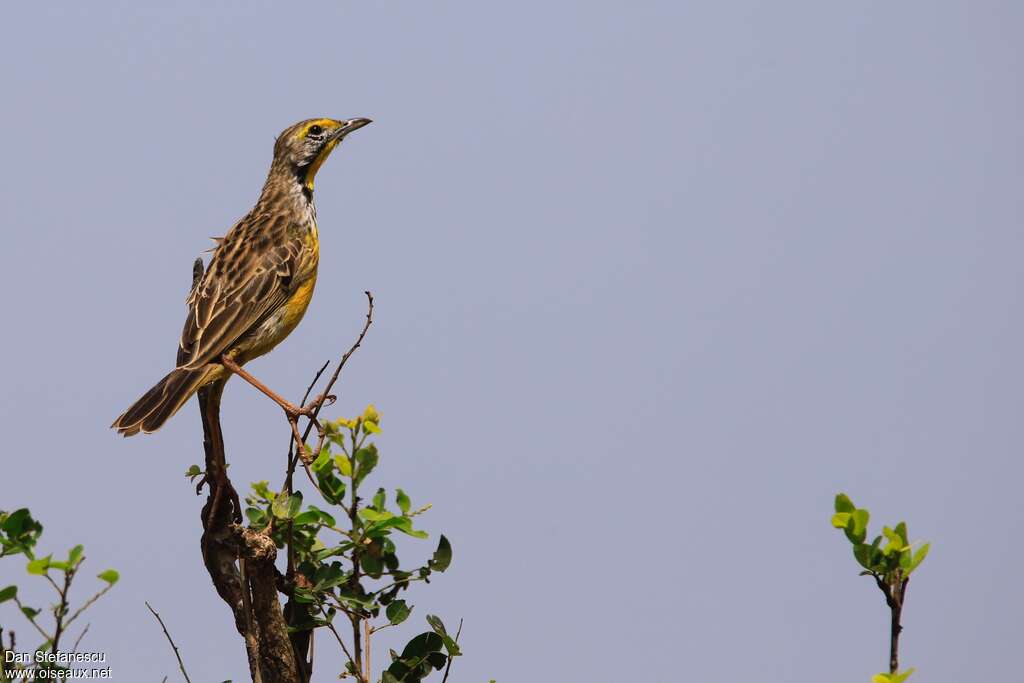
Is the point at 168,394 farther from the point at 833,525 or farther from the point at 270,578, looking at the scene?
the point at 833,525

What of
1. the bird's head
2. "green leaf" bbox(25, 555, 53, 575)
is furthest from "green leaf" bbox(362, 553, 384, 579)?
the bird's head

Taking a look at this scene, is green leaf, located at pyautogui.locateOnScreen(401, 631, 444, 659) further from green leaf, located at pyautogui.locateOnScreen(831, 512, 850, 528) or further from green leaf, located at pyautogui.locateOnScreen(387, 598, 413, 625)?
green leaf, located at pyautogui.locateOnScreen(831, 512, 850, 528)

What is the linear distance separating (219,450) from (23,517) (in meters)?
1.16

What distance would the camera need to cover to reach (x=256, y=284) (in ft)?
20.7

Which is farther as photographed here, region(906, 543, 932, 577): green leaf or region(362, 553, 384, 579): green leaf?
region(362, 553, 384, 579): green leaf

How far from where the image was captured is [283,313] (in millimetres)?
6375

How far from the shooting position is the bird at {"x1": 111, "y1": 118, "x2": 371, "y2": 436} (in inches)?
226

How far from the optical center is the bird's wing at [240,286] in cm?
599

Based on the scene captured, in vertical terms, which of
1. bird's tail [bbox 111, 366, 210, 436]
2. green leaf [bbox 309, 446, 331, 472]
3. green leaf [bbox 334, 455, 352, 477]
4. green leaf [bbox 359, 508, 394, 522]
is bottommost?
green leaf [bbox 359, 508, 394, 522]

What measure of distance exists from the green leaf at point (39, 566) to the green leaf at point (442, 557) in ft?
4.32

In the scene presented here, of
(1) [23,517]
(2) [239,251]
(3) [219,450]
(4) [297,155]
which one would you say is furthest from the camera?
(4) [297,155]

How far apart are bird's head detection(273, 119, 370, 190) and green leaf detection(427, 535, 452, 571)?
11.4 ft

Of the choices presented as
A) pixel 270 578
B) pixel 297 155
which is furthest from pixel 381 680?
pixel 297 155

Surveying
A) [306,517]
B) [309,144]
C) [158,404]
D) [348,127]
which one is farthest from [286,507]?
[348,127]
